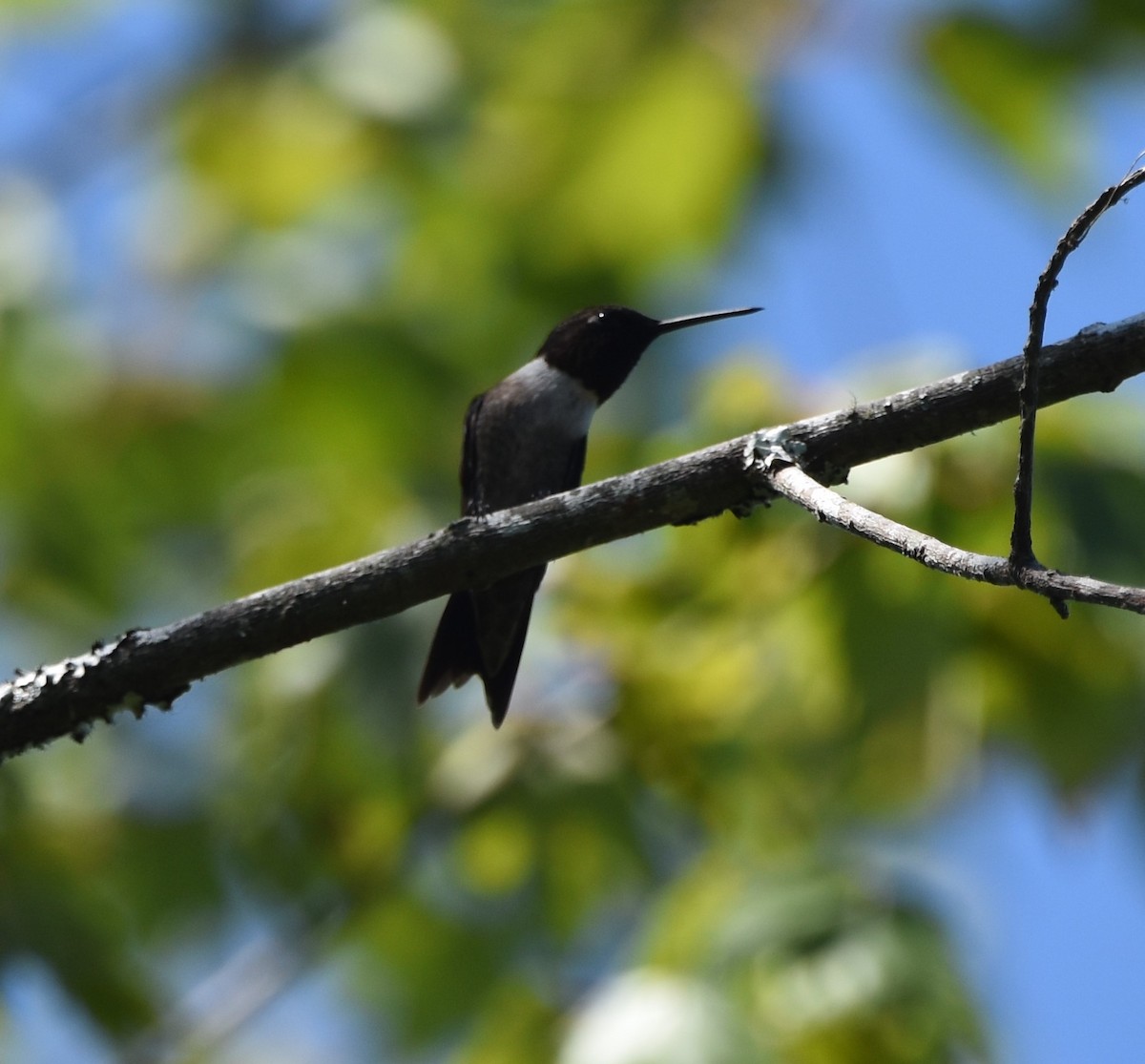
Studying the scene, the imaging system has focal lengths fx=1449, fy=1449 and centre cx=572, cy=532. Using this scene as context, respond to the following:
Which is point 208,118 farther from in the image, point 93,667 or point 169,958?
point 93,667

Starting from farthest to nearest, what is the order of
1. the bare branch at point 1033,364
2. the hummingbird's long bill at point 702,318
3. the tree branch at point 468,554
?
the hummingbird's long bill at point 702,318, the tree branch at point 468,554, the bare branch at point 1033,364

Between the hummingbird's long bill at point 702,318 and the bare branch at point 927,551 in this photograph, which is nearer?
the bare branch at point 927,551

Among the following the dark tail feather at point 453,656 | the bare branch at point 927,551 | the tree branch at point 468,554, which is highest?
the dark tail feather at point 453,656

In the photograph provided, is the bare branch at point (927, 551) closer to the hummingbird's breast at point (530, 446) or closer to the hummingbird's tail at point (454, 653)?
the hummingbird's tail at point (454, 653)

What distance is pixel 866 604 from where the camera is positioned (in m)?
3.80

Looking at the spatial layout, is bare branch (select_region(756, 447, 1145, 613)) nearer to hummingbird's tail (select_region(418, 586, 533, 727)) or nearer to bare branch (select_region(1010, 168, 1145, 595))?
bare branch (select_region(1010, 168, 1145, 595))

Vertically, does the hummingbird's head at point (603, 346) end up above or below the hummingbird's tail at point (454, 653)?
above

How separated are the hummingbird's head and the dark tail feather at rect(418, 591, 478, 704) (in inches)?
60.3

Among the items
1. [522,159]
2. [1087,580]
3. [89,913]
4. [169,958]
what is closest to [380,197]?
[522,159]

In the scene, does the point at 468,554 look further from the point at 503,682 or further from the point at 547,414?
the point at 547,414

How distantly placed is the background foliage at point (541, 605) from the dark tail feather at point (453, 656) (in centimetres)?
7

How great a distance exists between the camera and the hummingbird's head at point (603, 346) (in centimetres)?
566

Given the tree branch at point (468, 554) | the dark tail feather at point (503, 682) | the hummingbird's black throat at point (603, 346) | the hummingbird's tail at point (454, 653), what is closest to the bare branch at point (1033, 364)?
the tree branch at point (468, 554)

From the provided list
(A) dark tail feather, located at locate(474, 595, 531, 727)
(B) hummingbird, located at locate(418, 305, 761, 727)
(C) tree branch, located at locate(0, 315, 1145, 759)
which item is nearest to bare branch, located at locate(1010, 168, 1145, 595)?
(C) tree branch, located at locate(0, 315, 1145, 759)
